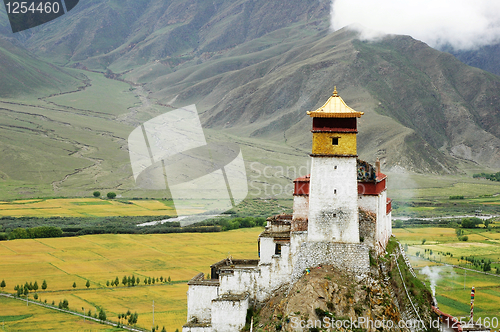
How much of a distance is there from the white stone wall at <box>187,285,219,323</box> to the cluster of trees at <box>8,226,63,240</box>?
52802 millimetres

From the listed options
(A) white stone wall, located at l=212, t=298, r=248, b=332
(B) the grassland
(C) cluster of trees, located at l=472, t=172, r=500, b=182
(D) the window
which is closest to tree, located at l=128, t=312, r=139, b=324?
(A) white stone wall, located at l=212, t=298, r=248, b=332

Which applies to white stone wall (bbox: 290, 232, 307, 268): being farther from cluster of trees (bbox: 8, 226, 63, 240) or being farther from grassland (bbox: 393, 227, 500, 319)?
cluster of trees (bbox: 8, 226, 63, 240)

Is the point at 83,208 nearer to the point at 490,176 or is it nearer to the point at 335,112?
the point at 335,112

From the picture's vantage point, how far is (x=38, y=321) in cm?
4309

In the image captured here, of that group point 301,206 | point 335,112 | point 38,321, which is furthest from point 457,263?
point 38,321

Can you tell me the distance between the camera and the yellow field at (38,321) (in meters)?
41.7

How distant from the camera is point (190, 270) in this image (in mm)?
60594

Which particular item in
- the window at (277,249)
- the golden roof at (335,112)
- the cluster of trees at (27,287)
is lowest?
the cluster of trees at (27,287)

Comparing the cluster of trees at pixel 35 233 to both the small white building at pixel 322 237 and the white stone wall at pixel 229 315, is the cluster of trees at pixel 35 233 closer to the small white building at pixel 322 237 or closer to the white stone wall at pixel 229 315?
the small white building at pixel 322 237

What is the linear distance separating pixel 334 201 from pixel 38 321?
26.5 m

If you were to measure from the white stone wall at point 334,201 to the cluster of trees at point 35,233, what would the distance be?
59.2m

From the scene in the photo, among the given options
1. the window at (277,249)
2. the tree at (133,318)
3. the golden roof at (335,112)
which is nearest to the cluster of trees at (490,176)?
the tree at (133,318)

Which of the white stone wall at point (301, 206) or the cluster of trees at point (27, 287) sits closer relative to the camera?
the white stone wall at point (301, 206)

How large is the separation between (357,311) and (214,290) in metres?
8.60
